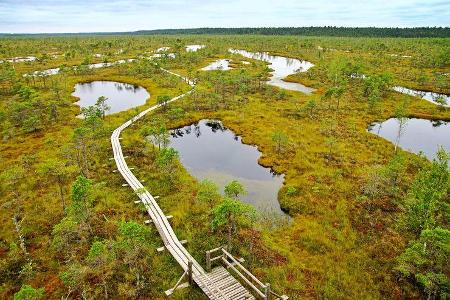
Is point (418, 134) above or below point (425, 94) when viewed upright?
below

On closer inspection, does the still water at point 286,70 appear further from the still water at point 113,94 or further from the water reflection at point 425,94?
the still water at point 113,94

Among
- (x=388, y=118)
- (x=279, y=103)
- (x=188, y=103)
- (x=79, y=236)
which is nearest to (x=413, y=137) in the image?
(x=388, y=118)

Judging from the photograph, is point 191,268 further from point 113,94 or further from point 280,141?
point 113,94

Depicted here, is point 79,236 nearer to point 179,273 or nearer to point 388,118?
point 179,273

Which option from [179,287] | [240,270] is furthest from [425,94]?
[179,287]

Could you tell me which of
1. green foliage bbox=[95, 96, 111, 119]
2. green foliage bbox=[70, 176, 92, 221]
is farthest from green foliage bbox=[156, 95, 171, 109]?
green foliage bbox=[70, 176, 92, 221]

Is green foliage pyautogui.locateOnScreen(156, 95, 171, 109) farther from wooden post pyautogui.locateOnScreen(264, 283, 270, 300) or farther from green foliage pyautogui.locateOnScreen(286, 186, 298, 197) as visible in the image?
wooden post pyautogui.locateOnScreen(264, 283, 270, 300)
